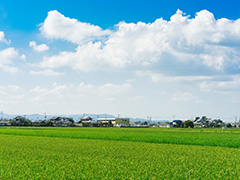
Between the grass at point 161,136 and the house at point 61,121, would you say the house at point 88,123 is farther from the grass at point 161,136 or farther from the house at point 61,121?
the grass at point 161,136

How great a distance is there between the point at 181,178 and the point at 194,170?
210 cm

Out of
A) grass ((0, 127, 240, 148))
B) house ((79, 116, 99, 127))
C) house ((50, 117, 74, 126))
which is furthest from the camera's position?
house ((50, 117, 74, 126))

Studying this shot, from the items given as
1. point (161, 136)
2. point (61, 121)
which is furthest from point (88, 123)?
point (161, 136)

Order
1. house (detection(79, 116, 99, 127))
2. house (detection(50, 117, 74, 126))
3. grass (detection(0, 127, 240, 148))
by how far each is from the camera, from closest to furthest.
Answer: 1. grass (detection(0, 127, 240, 148))
2. house (detection(79, 116, 99, 127))
3. house (detection(50, 117, 74, 126))

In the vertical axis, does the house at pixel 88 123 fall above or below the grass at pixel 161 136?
below

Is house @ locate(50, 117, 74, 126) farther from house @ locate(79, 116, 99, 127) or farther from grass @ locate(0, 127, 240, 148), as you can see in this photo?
grass @ locate(0, 127, 240, 148)

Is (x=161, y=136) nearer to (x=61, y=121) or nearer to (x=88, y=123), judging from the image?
(x=61, y=121)

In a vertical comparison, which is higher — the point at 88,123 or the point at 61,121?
the point at 61,121

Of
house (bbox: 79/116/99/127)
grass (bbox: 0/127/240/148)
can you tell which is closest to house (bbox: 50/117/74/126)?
house (bbox: 79/116/99/127)

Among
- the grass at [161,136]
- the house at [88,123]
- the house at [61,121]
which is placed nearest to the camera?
the grass at [161,136]

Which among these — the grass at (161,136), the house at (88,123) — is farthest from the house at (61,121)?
the grass at (161,136)

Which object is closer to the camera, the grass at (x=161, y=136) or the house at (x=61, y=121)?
the grass at (x=161, y=136)

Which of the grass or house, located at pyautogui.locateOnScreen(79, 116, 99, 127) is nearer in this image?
the grass

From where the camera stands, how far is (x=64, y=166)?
46.5ft
